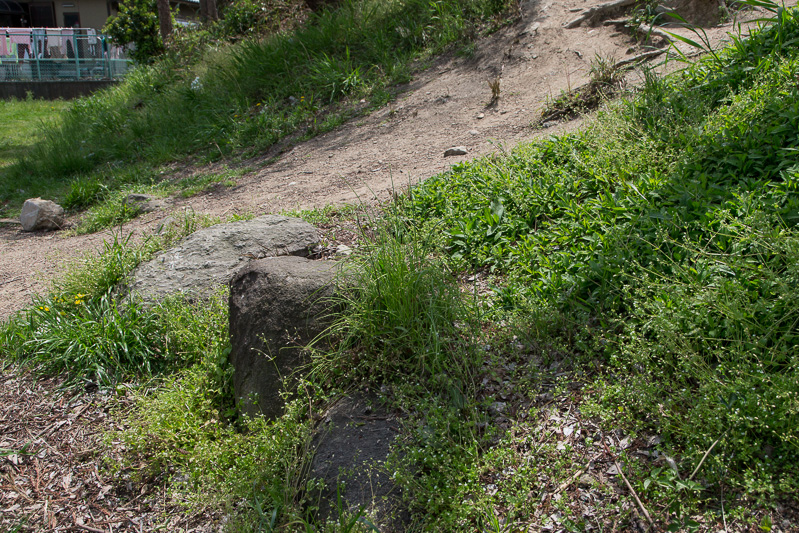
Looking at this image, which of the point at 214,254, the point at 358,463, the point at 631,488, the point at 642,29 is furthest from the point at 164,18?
the point at 631,488

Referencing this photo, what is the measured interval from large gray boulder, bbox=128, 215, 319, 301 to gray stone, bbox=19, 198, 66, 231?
11.0 ft

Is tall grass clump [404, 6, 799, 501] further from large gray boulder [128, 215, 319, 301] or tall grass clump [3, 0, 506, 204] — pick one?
tall grass clump [3, 0, 506, 204]

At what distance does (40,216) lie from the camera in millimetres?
7043

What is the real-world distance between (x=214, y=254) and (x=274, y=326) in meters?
1.42

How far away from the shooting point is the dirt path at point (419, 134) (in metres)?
5.91

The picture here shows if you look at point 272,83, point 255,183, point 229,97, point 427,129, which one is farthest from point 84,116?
point 427,129

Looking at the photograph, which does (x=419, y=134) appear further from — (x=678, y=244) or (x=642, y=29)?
(x=678, y=244)

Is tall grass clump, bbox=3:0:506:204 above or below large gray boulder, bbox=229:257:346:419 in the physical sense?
above

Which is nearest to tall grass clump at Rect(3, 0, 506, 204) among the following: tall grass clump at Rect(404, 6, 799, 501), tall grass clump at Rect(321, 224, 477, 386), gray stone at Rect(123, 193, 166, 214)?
gray stone at Rect(123, 193, 166, 214)

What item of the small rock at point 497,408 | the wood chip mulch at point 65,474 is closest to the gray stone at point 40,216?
the wood chip mulch at point 65,474

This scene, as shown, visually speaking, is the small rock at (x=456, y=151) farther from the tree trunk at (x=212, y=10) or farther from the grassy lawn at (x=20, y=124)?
the tree trunk at (x=212, y=10)

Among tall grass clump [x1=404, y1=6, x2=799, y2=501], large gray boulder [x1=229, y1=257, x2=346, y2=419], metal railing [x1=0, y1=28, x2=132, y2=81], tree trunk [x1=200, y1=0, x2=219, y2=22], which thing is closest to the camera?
tall grass clump [x1=404, y1=6, x2=799, y2=501]

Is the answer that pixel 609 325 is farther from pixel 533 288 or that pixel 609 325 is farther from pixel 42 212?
pixel 42 212

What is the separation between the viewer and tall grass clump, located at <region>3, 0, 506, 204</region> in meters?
8.73
